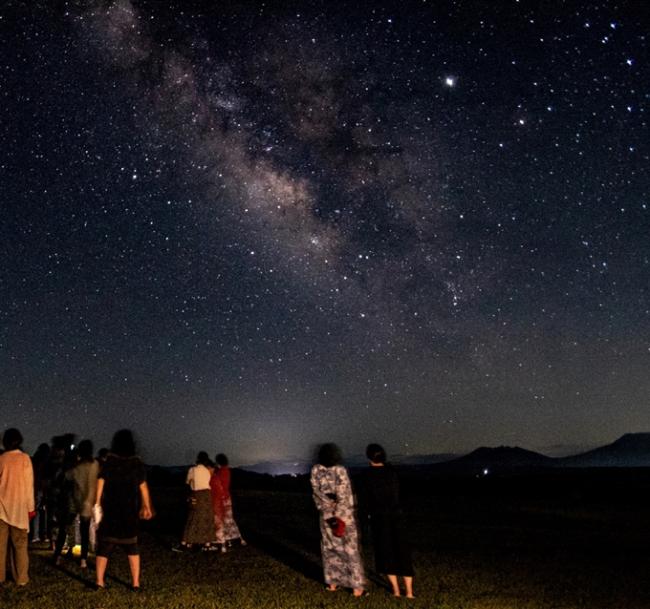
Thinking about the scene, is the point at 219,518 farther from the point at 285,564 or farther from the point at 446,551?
the point at 446,551

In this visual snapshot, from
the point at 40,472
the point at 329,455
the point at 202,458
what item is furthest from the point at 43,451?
the point at 329,455

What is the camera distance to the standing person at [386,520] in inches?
368

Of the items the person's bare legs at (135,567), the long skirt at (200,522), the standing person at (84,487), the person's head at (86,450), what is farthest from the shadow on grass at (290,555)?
the person's head at (86,450)

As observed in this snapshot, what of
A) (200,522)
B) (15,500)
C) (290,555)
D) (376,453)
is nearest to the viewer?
(376,453)

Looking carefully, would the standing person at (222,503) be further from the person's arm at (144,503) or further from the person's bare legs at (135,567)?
the person's arm at (144,503)

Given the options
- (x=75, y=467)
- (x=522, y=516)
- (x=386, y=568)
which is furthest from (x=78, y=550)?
(x=522, y=516)

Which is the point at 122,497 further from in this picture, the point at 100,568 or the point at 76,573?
the point at 76,573

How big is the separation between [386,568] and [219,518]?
6118 millimetres

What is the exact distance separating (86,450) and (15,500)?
206cm

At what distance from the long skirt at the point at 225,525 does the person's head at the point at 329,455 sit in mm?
5540

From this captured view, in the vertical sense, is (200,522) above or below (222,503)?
below

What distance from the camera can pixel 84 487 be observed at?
1166 centimetres

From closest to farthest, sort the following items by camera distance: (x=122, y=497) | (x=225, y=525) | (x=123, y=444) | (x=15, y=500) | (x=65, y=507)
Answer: (x=122, y=497) → (x=123, y=444) → (x=15, y=500) → (x=65, y=507) → (x=225, y=525)

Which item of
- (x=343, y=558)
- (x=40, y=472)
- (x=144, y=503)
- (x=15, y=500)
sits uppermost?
(x=40, y=472)
